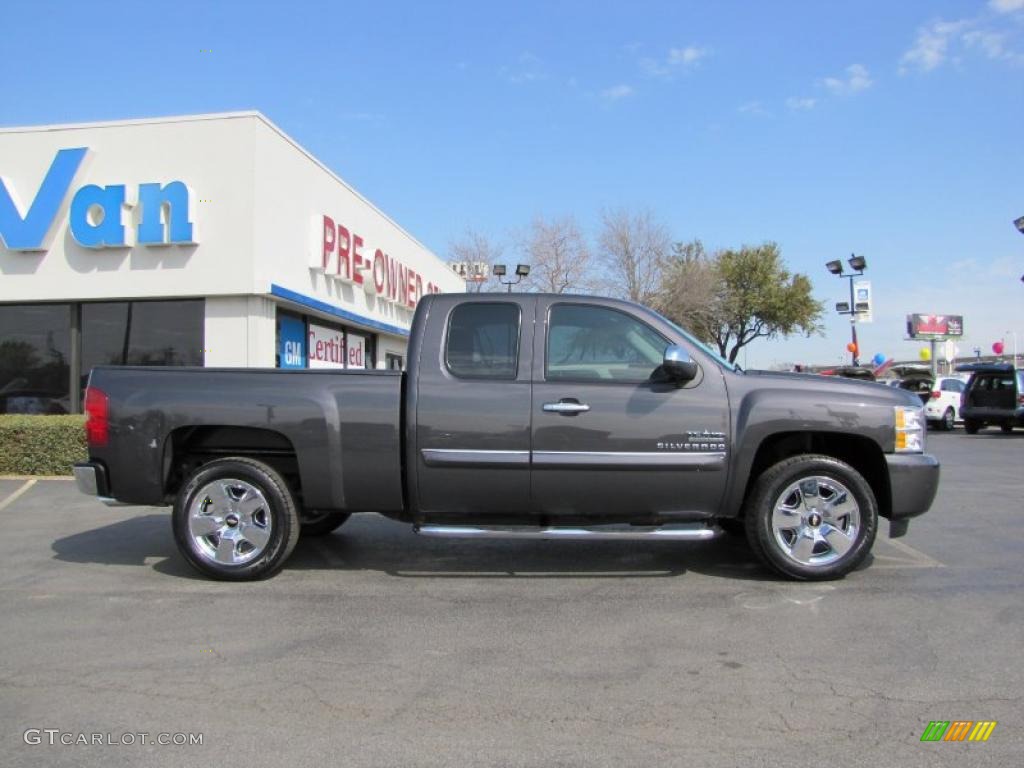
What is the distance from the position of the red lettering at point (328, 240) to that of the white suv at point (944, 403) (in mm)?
17535

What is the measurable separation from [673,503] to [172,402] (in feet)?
11.4

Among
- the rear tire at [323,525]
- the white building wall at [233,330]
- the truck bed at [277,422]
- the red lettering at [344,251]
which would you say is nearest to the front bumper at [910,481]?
the truck bed at [277,422]

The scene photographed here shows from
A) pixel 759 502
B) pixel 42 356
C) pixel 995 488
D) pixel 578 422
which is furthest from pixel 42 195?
pixel 995 488

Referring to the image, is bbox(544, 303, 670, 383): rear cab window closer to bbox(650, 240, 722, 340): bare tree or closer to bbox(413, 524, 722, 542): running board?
bbox(413, 524, 722, 542): running board

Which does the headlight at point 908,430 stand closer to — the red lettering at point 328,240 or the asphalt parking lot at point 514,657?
the asphalt parking lot at point 514,657

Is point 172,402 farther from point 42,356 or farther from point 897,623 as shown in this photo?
point 42,356

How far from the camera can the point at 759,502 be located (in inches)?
204

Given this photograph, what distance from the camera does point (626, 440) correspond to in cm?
509

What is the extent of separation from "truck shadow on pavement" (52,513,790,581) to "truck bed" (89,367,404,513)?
75 cm

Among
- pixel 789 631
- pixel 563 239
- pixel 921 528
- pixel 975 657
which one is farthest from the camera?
pixel 563 239

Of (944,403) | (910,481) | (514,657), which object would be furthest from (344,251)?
(944,403)

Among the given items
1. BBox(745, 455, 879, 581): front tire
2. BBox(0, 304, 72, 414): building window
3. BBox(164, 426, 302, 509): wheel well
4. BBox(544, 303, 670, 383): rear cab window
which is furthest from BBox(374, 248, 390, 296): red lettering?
BBox(745, 455, 879, 581): front tire

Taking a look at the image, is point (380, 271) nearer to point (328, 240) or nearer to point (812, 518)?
point (328, 240)

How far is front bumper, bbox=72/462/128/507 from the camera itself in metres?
5.38
